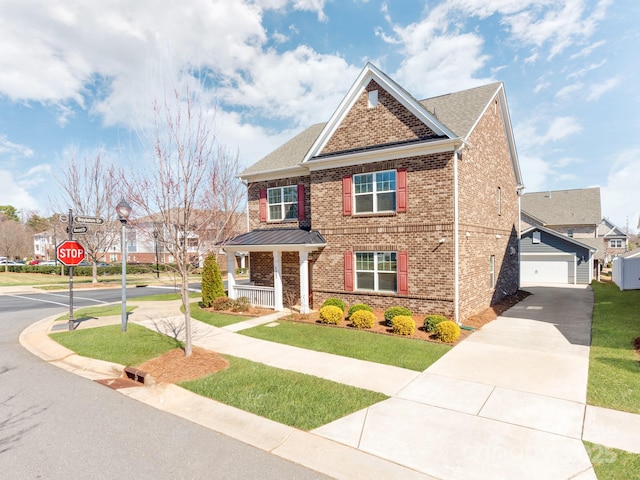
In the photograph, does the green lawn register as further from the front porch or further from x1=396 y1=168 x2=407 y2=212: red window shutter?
x1=396 y1=168 x2=407 y2=212: red window shutter

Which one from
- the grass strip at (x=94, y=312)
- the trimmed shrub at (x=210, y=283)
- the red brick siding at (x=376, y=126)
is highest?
the red brick siding at (x=376, y=126)

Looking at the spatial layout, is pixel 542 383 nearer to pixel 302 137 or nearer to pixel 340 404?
pixel 340 404

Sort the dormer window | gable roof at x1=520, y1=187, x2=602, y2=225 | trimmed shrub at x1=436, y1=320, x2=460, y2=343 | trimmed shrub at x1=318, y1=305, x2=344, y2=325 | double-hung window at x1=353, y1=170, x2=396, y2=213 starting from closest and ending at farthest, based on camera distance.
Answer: trimmed shrub at x1=436, y1=320, x2=460, y2=343, trimmed shrub at x1=318, y1=305, x2=344, y2=325, double-hung window at x1=353, y1=170, x2=396, y2=213, the dormer window, gable roof at x1=520, y1=187, x2=602, y2=225

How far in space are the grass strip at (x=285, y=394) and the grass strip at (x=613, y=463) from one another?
3.10 m

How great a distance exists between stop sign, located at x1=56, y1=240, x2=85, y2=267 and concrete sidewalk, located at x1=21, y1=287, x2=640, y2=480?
2670mm

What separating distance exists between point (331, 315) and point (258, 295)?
475 centimetres

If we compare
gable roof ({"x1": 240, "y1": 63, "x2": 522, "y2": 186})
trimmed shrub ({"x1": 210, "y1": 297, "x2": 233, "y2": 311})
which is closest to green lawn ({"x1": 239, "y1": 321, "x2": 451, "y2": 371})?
trimmed shrub ({"x1": 210, "y1": 297, "x2": 233, "y2": 311})

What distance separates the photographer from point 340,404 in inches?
241

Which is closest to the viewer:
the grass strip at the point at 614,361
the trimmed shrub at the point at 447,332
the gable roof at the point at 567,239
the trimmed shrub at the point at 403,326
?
the grass strip at the point at 614,361

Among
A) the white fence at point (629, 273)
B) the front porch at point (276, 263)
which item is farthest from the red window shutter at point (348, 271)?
the white fence at point (629, 273)

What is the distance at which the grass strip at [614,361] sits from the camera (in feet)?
20.6

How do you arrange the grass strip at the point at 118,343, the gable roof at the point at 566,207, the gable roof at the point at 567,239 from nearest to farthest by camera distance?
the grass strip at the point at 118,343, the gable roof at the point at 567,239, the gable roof at the point at 566,207

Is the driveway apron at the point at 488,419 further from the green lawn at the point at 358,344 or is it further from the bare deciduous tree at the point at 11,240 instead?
the bare deciduous tree at the point at 11,240

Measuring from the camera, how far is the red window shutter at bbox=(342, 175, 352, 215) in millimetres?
14234
